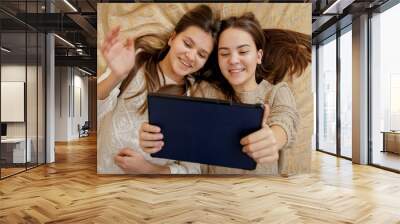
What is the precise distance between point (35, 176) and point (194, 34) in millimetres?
3587

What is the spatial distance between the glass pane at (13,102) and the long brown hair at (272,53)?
3.20 m

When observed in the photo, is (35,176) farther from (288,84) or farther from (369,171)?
(369,171)

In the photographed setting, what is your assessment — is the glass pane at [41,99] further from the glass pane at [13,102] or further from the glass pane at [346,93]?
the glass pane at [346,93]

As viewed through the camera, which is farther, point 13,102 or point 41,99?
point 41,99

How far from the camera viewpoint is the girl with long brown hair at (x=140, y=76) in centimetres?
665

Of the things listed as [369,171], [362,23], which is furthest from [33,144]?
[362,23]

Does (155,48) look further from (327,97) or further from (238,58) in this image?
(327,97)

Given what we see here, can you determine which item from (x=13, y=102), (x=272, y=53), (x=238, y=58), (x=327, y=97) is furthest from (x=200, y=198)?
(x=327, y=97)

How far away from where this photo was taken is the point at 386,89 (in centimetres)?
768

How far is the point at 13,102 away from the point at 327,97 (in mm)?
7520

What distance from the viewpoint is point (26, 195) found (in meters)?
5.25

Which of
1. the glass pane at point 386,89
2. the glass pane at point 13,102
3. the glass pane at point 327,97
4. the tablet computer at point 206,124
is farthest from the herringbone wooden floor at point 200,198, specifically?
the glass pane at point 327,97

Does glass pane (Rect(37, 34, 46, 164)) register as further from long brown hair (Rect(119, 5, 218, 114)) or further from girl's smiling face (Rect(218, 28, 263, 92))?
girl's smiling face (Rect(218, 28, 263, 92))

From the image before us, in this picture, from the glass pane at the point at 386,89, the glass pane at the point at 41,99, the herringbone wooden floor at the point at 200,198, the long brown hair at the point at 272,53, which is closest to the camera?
the herringbone wooden floor at the point at 200,198
